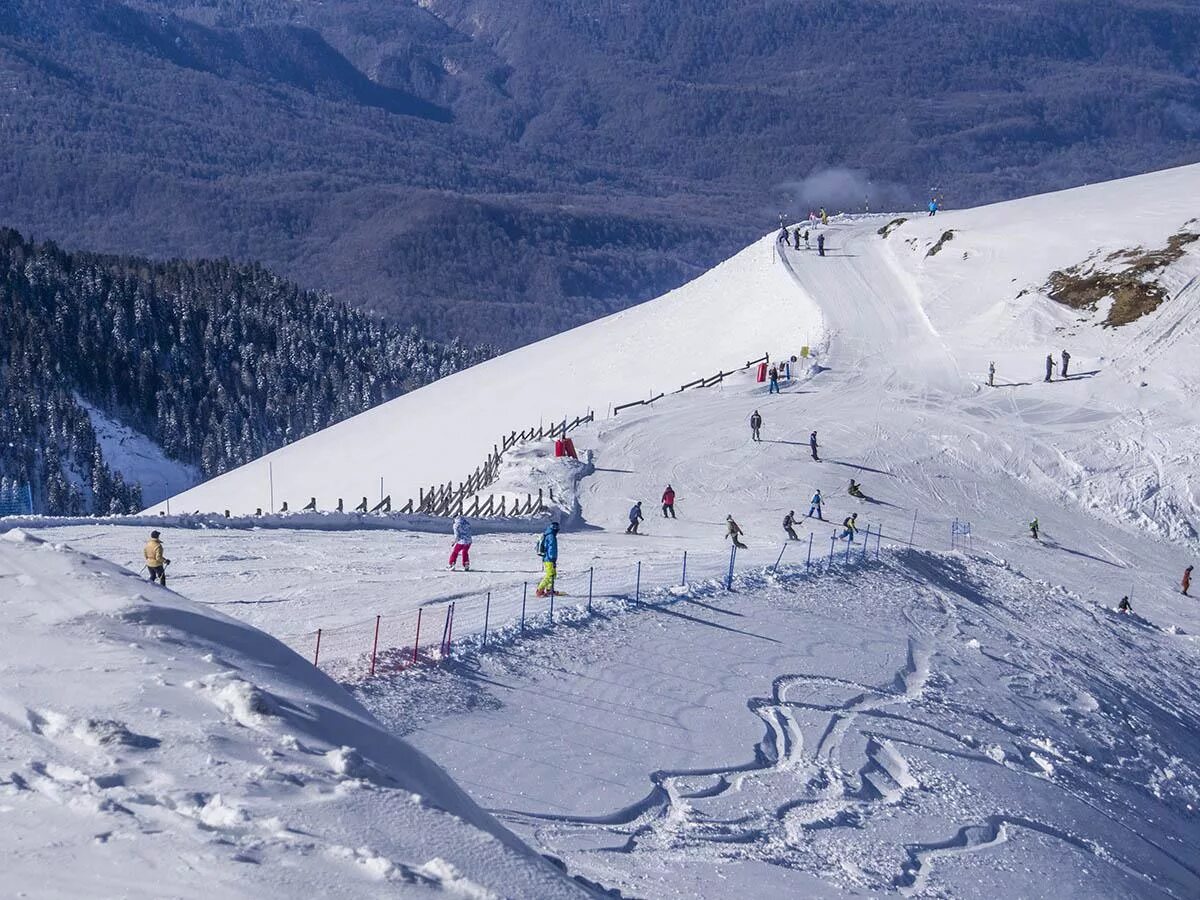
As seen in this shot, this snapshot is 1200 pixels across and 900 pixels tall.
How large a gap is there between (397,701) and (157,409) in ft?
373

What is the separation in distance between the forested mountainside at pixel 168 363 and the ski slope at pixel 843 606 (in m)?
61.2

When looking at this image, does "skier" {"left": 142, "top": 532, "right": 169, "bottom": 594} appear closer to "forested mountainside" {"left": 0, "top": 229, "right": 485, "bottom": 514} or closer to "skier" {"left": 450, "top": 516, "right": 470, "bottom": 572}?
"skier" {"left": 450, "top": 516, "right": 470, "bottom": 572}

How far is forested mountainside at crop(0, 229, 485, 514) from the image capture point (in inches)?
4446

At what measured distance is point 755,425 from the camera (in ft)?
142

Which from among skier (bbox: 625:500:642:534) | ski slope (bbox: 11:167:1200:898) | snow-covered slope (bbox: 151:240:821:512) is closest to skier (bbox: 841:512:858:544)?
ski slope (bbox: 11:167:1200:898)

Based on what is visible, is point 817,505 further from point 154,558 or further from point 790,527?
point 154,558

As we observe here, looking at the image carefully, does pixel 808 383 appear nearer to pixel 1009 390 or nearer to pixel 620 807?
pixel 1009 390

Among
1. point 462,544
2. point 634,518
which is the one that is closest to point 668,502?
point 634,518

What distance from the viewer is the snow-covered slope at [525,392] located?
170 ft

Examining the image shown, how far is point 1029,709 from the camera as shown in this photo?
25.3 metres

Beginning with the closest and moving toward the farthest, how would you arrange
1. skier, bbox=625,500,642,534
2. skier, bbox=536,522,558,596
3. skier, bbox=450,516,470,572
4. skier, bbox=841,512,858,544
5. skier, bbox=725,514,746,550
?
1. skier, bbox=536,522,558,596
2. skier, bbox=450,516,470,572
3. skier, bbox=725,514,746,550
4. skier, bbox=841,512,858,544
5. skier, bbox=625,500,642,534

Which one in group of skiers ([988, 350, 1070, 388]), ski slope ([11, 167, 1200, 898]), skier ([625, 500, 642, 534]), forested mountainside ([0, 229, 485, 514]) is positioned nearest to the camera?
ski slope ([11, 167, 1200, 898])

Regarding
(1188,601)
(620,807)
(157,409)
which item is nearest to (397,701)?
(620,807)

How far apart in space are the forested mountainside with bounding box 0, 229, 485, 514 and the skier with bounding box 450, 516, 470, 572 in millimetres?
84057
